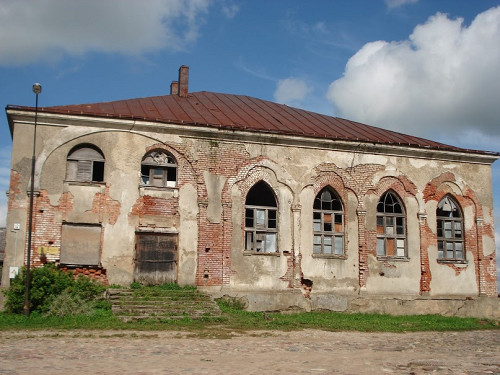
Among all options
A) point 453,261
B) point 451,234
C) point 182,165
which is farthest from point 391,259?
point 182,165

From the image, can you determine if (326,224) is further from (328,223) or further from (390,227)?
(390,227)

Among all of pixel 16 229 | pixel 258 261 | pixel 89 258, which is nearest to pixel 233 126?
pixel 258 261

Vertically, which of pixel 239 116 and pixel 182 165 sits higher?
pixel 239 116

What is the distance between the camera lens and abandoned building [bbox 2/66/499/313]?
1661cm

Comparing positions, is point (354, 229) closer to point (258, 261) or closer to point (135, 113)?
point (258, 261)

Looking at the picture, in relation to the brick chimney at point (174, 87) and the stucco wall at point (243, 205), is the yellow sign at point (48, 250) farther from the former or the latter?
the brick chimney at point (174, 87)

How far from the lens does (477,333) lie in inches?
596

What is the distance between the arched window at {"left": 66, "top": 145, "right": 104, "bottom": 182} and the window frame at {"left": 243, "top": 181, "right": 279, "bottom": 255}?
480cm

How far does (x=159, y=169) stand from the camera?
58.1 ft

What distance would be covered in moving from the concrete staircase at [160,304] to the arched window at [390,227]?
6918mm

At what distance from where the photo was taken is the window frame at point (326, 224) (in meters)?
18.9

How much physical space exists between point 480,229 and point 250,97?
10940 millimetres

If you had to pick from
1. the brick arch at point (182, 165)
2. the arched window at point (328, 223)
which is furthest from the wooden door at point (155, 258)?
the arched window at point (328, 223)

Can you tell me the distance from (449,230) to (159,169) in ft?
35.3
